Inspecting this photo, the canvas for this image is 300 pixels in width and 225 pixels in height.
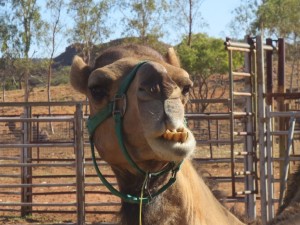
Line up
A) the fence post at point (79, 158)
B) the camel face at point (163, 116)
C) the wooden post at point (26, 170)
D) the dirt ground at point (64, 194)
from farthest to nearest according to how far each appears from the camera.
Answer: the dirt ground at point (64, 194), the wooden post at point (26, 170), the fence post at point (79, 158), the camel face at point (163, 116)

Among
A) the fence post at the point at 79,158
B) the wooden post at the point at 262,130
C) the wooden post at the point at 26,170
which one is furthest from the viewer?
the wooden post at the point at 26,170

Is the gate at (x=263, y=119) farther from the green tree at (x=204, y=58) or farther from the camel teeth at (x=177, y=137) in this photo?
the green tree at (x=204, y=58)

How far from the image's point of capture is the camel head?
2816 mm

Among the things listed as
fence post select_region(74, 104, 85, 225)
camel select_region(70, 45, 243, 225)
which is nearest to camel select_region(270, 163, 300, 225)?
camel select_region(70, 45, 243, 225)

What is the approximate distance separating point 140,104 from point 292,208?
131 cm

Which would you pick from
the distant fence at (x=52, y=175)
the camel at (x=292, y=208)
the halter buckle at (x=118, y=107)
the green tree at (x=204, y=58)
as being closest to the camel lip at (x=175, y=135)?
the halter buckle at (x=118, y=107)

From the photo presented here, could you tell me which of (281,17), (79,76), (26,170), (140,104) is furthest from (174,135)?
(281,17)

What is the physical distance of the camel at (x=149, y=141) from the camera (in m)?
2.83

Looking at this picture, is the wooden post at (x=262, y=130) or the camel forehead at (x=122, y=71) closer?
the camel forehead at (x=122, y=71)

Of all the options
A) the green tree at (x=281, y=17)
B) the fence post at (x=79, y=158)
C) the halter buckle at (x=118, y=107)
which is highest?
the green tree at (x=281, y=17)

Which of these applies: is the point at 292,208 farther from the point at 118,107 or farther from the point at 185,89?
the point at 118,107

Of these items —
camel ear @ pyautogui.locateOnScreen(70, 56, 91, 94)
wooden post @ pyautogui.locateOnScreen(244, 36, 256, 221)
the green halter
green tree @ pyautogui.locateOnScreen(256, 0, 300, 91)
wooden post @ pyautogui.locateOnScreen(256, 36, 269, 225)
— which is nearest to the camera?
the green halter

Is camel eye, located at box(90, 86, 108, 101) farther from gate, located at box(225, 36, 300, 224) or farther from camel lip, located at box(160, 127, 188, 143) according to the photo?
gate, located at box(225, 36, 300, 224)

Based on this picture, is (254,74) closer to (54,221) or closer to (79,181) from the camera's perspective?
(79,181)
